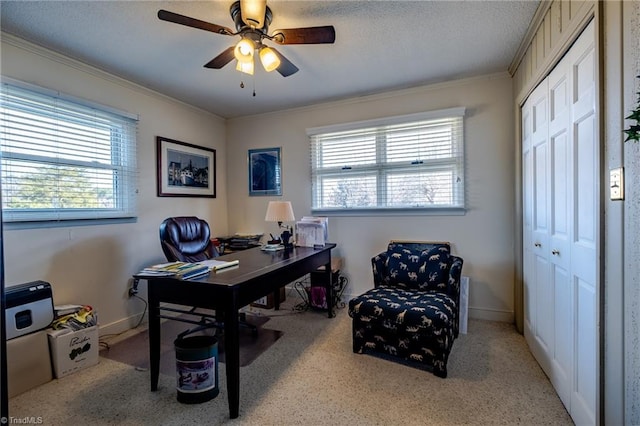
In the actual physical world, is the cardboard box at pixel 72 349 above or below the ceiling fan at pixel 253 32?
below

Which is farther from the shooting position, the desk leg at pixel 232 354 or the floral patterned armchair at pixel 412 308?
the floral patterned armchair at pixel 412 308

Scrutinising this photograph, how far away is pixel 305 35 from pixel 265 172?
237 centimetres

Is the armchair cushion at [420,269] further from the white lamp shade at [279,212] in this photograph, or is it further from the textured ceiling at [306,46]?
the textured ceiling at [306,46]

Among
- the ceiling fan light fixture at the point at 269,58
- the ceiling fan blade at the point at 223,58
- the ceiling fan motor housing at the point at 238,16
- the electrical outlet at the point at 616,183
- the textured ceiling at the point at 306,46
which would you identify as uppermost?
the textured ceiling at the point at 306,46

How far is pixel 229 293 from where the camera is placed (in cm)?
165

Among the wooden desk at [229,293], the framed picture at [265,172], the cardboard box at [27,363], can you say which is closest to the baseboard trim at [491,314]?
the wooden desk at [229,293]

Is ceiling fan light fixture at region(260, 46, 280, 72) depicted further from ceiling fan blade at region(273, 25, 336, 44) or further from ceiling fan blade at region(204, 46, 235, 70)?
ceiling fan blade at region(204, 46, 235, 70)

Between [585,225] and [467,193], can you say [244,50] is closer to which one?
[585,225]

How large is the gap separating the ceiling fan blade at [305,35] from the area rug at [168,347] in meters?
2.27

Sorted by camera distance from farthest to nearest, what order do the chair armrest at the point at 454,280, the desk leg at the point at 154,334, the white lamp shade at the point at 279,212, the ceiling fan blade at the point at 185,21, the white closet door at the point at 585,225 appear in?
the white lamp shade at the point at 279,212 < the chair armrest at the point at 454,280 < the desk leg at the point at 154,334 < the ceiling fan blade at the point at 185,21 < the white closet door at the point at 585,225

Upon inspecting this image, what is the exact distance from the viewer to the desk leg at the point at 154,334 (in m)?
1.91

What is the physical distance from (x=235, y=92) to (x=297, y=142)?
940 millimetres

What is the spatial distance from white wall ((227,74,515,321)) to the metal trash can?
6.61ft

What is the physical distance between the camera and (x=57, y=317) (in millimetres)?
2252
